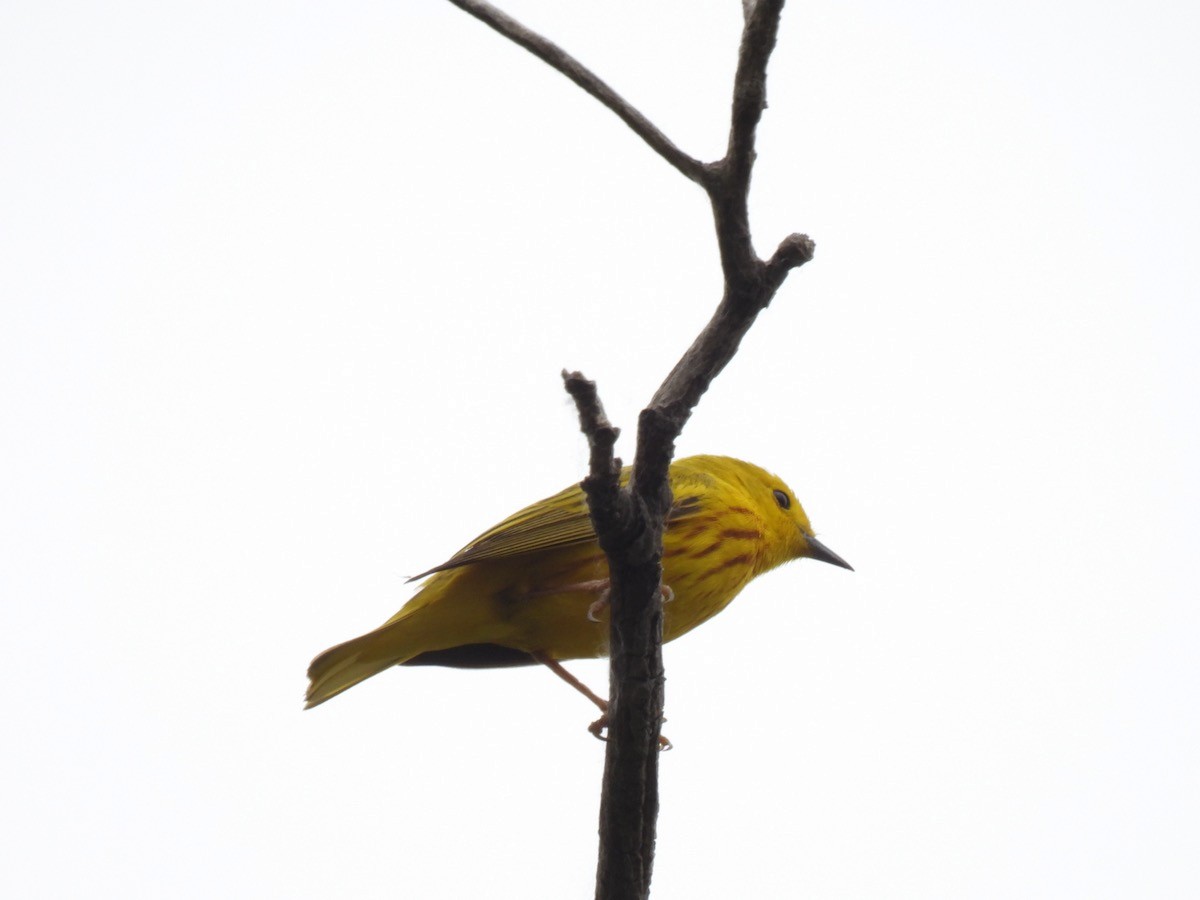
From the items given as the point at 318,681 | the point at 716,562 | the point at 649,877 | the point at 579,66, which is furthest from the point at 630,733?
the point at 318,681

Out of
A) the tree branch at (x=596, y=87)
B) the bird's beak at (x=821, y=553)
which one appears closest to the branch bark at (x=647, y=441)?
the tree branch at (x=596, y=87)

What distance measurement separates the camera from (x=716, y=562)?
15.0 feet

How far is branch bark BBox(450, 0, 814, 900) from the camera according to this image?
7.85 feet

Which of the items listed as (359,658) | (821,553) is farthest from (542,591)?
(821,553)

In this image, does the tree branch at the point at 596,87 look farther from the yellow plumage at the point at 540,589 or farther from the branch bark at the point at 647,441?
the yellow plumage at the point at 540,589

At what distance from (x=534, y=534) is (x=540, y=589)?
0.22 metres

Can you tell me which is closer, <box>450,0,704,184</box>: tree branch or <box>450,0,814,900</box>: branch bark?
<box>450,0,814,900</box>: branch bark

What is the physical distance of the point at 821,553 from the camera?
19.0 feet

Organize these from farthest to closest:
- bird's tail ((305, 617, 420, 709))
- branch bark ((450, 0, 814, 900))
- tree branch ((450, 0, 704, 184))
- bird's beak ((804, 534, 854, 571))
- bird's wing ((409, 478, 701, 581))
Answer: bird's beak ((804, 534, 854, 571)), bird's tail ((305, 617, 420, 709)), bird's wing ((409, 478, 701, 581)), tree branch ((450, 0, 704, 184)), branch bark ((450, 0, 814, 900))

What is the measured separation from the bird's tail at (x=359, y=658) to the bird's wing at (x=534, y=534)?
452 mm

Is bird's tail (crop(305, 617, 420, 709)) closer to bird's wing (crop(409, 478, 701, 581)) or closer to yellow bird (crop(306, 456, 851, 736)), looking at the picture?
yellow bird (crop(306, 456, 851, 736))

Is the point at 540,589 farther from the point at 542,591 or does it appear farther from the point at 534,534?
the point at 534,534

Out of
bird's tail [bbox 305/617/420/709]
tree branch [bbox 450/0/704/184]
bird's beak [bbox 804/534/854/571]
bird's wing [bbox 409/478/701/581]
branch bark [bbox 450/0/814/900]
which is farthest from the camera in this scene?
bird's beak [bbox 804/534/854/571]

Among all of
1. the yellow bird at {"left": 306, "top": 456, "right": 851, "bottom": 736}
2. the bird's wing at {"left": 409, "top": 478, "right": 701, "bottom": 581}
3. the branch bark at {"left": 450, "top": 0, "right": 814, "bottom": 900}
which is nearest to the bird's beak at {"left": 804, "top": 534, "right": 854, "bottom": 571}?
the yellow bird at {"left": 306, "top": 456, "right": 851, "bottom": 736}
